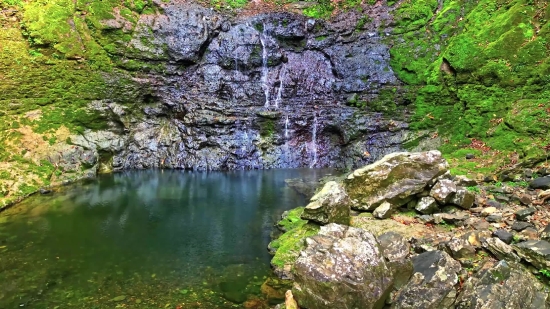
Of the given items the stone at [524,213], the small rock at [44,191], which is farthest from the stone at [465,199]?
the small rock at [44,191]

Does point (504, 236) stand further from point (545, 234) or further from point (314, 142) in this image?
point (314, 142)

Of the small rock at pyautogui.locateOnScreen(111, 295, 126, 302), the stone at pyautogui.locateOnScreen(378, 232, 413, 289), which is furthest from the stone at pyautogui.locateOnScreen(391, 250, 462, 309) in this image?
the small rock at pyautogui.locateOnScreen(111, 295, 126, 302)

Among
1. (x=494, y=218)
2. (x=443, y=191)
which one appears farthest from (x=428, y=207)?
(x=494, y=218)

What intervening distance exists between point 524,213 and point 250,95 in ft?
83.9

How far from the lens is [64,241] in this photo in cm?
1281

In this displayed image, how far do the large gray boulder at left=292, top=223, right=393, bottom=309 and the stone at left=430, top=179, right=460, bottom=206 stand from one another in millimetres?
4697

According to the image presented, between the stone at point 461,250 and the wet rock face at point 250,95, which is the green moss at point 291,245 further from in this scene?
the wet rock face at point 250,95

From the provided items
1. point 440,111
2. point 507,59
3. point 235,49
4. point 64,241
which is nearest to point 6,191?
point 64,241

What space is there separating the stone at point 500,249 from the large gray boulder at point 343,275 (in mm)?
2311

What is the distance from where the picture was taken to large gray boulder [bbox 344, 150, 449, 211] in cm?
1146

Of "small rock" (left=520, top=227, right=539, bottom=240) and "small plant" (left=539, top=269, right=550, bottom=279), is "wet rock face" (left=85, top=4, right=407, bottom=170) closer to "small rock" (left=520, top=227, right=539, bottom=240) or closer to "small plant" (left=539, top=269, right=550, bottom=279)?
"small rock" (left=520, top=227, right=539, bottom=240)

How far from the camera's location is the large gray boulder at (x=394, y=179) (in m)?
11.5

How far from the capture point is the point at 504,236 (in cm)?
746

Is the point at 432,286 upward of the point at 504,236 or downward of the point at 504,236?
downward
